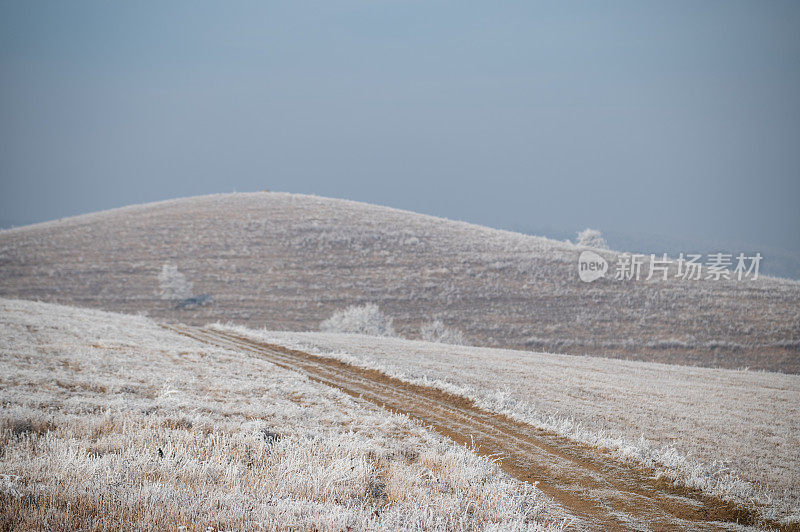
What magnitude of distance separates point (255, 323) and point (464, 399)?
102ft

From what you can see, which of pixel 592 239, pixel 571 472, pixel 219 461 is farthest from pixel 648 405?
pixel 592 239

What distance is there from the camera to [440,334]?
138 feet

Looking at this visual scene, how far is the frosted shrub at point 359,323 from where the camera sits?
133 ft

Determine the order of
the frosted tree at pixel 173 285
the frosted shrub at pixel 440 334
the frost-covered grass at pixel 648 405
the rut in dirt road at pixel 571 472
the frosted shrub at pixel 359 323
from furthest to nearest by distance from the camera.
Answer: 1. the frosted tree at pixel 173 285
2. the frosted shrub at pixel 440 334
3. the frosted shrub at pixel 359 323
4. the frost-covered grass at pixel 648 405
5. the rut in dirt road at pixel 571 472

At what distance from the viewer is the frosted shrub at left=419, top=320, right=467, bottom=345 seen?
40.8 metres

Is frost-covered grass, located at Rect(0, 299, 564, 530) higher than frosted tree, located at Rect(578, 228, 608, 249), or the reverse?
frosted tree, located at Rect(578, 228, 608, 249)

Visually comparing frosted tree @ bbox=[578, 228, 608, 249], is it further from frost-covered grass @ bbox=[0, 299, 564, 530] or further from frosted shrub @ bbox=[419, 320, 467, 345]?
frost-covered grass @ bbox=[0, 299, 564, 530]

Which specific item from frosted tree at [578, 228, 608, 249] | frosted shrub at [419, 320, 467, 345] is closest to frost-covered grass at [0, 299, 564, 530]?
frosted shrub at [419, 320, 467, 345]

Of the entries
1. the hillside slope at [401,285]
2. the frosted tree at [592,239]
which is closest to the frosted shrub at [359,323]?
the hillside slope at [401,285]

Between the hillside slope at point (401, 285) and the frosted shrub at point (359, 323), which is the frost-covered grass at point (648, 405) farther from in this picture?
the hillside slope at point (401, 285)

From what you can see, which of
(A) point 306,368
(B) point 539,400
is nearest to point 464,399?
(B) point 539,400

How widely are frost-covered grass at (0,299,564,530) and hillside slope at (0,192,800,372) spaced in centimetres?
2951

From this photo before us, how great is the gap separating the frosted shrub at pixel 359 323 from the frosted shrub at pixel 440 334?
3.26 meters

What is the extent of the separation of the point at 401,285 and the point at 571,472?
4340 centimetres
